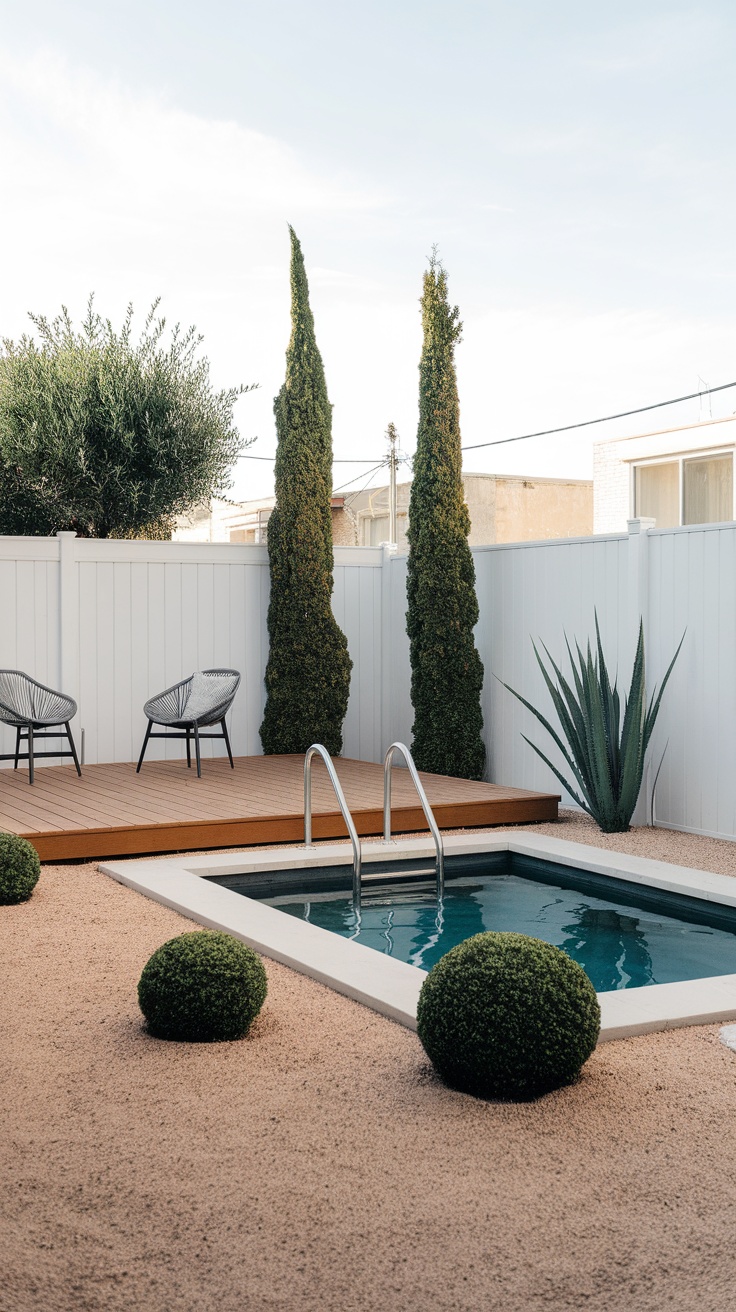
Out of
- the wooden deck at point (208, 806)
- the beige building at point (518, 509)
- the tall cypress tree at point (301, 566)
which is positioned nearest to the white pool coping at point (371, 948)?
the wooden deck at point (208, 806)

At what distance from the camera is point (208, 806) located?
7355 mm

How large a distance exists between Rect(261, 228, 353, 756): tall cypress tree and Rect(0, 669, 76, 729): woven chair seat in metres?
1.90

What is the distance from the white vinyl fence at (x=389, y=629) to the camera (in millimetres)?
7277

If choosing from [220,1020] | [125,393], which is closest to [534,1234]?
[220,1020]

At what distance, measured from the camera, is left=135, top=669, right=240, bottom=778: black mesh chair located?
887 cm

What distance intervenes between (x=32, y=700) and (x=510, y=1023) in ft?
22.1

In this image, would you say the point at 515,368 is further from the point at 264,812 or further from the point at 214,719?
the point at 264,812

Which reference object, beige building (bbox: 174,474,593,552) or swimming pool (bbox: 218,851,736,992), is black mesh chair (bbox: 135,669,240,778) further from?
beige building (bbox: 174,474,593,552)

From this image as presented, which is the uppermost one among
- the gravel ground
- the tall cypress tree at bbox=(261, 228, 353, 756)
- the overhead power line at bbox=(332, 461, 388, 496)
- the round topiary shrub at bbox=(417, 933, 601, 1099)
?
the overhead power line at bbox=(332, 461, 388, 496)

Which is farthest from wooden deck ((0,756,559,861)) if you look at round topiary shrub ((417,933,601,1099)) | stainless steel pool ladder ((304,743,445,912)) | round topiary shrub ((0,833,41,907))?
round topiary shrub ((417,933,601,1099))

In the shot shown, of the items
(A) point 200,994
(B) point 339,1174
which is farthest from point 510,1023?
(A) point 200,994

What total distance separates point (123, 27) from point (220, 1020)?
37.2ft

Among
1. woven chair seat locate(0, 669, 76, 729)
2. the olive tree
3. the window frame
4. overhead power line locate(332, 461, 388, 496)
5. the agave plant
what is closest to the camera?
the agave plant

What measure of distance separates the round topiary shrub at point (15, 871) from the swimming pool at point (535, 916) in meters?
1.08
